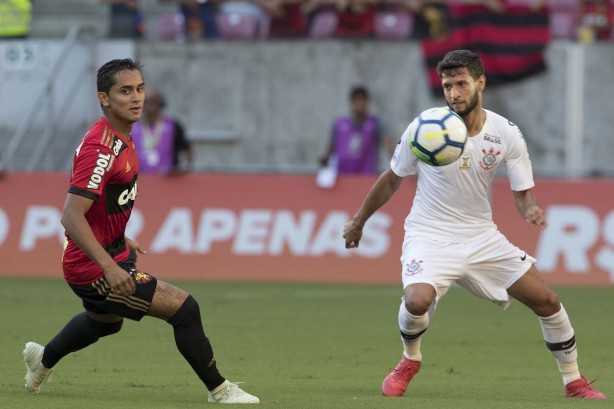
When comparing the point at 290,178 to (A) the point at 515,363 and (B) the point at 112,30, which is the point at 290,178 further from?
(A) the point at 515,363

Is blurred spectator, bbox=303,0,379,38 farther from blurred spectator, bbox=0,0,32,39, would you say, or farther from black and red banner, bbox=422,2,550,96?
blurred spectator, bbox=0,0,32,39

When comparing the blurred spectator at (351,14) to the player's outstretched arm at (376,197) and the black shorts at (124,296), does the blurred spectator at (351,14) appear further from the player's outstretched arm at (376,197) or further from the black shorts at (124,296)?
the black shorts at (124,296)

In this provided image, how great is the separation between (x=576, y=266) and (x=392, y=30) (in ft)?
19.5

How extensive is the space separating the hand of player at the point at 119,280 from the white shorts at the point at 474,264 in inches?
81.3

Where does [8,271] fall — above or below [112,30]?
below

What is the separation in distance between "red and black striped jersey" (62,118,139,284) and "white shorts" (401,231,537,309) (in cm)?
196

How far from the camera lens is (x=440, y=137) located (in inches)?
327

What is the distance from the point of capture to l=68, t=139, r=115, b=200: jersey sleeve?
754 cm

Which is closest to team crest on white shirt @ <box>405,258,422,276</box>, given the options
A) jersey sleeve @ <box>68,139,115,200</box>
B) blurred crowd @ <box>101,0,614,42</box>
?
jersey sleeve @ <box>68,139,115,200</box>

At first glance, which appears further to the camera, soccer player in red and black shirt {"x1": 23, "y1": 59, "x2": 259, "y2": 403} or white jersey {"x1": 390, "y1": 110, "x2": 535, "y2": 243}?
white jersey {"x1": 390, "y1": 110, "x2": 535, "y2": 243}

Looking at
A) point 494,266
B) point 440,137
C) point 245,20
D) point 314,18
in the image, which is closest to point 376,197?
point 440,137

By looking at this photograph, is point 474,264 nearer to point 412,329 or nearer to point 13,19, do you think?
point 412,329

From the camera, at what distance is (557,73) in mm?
20750

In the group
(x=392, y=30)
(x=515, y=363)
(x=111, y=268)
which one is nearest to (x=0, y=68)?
(x=392, y=30)
